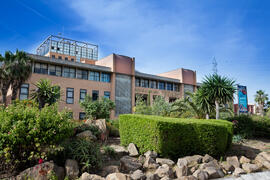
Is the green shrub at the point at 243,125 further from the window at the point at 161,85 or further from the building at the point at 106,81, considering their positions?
the window at the point at 161,85

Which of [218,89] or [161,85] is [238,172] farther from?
[161,85]

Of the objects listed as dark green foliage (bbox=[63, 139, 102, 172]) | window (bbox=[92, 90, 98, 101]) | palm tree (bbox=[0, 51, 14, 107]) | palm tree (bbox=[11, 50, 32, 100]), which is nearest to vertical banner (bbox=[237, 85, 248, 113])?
dark green foliage (bbox=[63, 139, 102, 172])

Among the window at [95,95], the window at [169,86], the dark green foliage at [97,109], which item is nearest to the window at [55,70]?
the window at [95,95]

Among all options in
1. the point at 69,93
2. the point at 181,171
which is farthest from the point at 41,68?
the point at 181,171

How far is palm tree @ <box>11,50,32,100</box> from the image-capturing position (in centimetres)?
2278

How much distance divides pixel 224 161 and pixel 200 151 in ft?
3.44

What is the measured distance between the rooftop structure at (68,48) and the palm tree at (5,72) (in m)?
28.8

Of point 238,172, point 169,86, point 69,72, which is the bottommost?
point 238,172

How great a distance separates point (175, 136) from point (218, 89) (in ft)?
20.8

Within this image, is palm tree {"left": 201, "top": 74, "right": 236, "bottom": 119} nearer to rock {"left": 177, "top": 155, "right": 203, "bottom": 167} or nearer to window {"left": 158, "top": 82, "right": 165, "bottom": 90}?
rock {"left": 177, "top": 155, "right": 203, "bottom": 167}

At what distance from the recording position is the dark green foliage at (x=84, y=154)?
6.29 m

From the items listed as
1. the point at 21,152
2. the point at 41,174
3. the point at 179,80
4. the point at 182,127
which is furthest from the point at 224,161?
the point at 179,80

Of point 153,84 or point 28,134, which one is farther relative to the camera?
point 153,84

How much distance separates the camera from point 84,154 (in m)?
6.35
